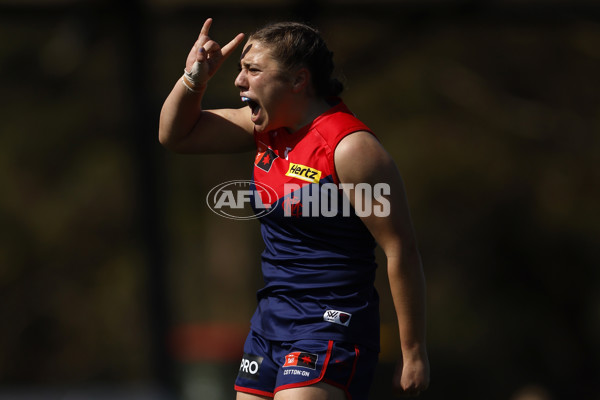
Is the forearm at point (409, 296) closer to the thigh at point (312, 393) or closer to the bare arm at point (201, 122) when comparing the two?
the thigh at point (312, 393)

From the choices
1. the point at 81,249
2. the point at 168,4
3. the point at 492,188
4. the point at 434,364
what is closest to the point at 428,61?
the point at 492,188

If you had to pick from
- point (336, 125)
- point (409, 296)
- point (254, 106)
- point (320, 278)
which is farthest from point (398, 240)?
point (254, 106)

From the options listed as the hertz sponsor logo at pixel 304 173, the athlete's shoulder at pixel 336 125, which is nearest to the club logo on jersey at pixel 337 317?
the hertz sponsor logo at pixel 304 173

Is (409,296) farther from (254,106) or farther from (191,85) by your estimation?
(191,85)

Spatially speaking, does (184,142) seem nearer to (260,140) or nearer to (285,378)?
(260,140)

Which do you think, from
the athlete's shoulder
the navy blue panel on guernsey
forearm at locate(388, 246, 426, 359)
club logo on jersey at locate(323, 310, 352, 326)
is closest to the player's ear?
the athlete's shoulder

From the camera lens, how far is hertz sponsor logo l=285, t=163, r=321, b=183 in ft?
9.20

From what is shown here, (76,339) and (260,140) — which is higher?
(260,140)

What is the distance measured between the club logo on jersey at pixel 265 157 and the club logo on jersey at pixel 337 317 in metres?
0.53

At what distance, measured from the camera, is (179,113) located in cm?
311

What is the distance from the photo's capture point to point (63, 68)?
11086 millimetres

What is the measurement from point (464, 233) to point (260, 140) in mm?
8509

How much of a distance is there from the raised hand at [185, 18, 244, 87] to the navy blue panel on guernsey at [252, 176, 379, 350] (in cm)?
54

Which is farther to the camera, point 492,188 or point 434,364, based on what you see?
point 492,188
